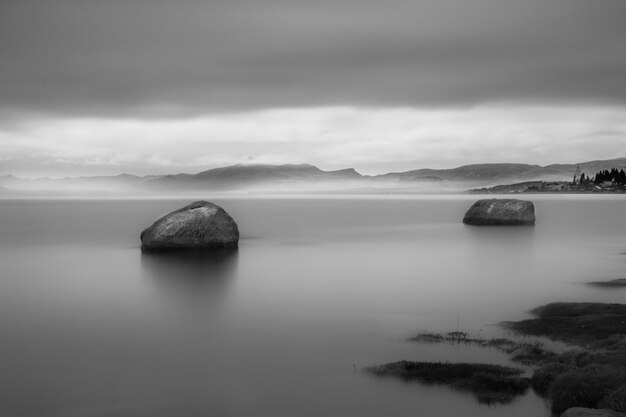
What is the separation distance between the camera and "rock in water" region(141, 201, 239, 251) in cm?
2731

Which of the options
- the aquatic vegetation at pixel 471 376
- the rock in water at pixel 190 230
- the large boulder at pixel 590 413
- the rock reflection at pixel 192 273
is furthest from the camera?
the rock in water at pixel 190 230

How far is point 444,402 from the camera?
8969 mm

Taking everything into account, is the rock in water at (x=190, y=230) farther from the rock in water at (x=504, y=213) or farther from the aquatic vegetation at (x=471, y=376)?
the rock in water at (x=504, y=213)

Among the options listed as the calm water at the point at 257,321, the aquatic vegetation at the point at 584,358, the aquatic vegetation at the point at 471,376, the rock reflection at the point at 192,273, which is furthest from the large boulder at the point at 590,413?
the rock reflection at the point at 192,273

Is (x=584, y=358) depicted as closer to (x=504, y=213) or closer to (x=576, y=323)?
(x=576, y=323)

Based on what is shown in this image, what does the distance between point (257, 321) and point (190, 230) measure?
13.2 meters

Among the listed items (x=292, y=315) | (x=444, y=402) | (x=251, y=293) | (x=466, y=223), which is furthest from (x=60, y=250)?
(x=466, y=223)

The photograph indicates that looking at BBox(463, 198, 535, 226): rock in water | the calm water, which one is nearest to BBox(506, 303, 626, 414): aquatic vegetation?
the calm water

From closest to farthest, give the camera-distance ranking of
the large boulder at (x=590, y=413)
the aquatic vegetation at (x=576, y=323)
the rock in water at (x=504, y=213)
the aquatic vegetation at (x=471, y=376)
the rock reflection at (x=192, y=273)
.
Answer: the large boulder at (x=590, y=413), the aquatic vegetation at (x=471, y=376), the aquatic vegetation at (x=576, y=323), the rock reflection at (x=192, y=273), the rock in water at (x=504, y=213)

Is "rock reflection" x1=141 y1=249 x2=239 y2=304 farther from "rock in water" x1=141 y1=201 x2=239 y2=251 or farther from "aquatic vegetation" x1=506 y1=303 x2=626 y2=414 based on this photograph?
"aquatic vegetation" x1=506 y1=303 x2=626 y2=414

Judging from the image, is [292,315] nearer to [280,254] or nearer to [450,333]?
[450,333]

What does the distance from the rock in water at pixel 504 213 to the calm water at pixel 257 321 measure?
1337 centimetres

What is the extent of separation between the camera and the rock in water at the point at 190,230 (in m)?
27.3

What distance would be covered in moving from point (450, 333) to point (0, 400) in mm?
8446
